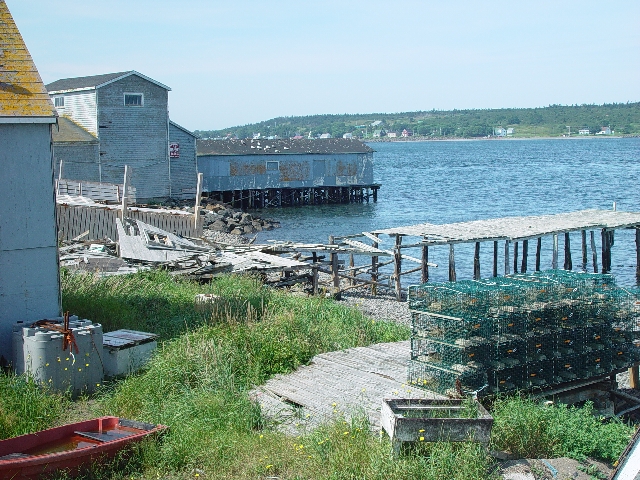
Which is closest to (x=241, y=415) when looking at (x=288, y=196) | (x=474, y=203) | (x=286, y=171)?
(x=286, y=171)

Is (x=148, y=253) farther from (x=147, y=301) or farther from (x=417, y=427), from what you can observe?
(x=417, y=427)

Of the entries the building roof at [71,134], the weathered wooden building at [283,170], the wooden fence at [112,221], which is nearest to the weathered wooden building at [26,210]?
the wooden fence at [112,221]

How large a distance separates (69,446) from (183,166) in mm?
40124

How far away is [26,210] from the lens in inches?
470

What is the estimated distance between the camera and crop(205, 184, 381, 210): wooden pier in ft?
181

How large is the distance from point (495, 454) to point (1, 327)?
755 centimetres

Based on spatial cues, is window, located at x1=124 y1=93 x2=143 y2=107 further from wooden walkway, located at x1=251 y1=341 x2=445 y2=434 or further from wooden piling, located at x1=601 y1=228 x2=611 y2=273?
wooden walkway, located at x1=251 y1=341 x2=445 y2=434

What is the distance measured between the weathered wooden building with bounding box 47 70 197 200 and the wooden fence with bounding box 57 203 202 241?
1711 cm

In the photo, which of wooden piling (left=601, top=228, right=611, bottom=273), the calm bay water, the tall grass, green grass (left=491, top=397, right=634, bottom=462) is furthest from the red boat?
wooden piling (left=601, top=228, right=611, bottom=273)

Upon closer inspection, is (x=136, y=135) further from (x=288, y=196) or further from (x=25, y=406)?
(x=25, y=406)

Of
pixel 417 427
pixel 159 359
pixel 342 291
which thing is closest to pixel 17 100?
pixel 159 359

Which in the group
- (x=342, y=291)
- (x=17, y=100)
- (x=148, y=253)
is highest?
(x=17, y=100)

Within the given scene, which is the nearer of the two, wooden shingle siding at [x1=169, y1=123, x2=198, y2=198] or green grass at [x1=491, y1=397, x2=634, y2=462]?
green grass at [x1=491, y1=397, x2=634, y2=462]

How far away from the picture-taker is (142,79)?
44188 mm
